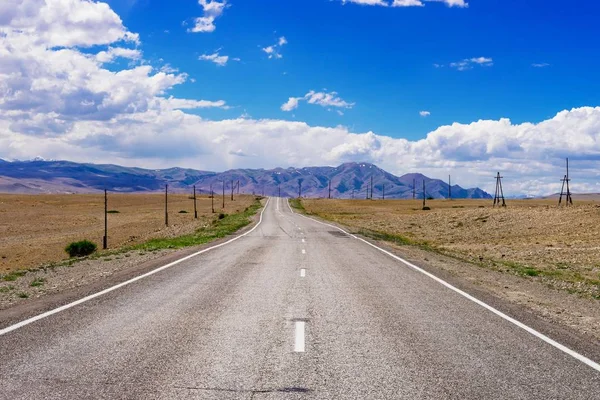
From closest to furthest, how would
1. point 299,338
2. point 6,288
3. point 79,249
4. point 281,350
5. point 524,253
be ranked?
point 281,350 → point 299,338 → point 6,288 → point 524,253 → point 79,249

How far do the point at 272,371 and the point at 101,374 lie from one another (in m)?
2.02

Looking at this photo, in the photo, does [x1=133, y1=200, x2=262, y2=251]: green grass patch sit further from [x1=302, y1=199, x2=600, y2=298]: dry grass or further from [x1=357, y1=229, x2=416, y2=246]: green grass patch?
[x1=302, y1=199, x2=600, y2=298]: dry grass

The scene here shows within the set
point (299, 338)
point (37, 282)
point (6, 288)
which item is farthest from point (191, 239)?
point (299, 338)

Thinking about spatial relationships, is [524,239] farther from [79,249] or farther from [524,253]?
[79,249]

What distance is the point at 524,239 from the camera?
38.3 metres

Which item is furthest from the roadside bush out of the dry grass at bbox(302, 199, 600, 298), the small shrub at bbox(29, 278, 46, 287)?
the small shrub at bbox(29, 278, 46, 287)

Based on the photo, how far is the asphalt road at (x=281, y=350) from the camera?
6266mm

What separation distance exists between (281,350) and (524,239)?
34119 millimetres

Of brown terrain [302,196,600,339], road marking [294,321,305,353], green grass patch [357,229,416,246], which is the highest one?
road marking [294,321,305,353]

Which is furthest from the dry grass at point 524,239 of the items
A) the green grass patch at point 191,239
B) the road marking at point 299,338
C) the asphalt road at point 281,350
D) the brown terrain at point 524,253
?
the green grass patch at point 191,239

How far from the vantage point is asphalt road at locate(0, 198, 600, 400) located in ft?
20.6

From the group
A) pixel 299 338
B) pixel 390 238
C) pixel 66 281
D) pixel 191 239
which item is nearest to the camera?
pixel 299 338

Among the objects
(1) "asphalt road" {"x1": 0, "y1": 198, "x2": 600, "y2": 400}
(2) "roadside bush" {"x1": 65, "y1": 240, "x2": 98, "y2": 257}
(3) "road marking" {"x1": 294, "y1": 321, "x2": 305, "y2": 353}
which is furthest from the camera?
(2) "roadside bush" {"x1": 65, "y1": 240, "x2": 98, "y2": 257}

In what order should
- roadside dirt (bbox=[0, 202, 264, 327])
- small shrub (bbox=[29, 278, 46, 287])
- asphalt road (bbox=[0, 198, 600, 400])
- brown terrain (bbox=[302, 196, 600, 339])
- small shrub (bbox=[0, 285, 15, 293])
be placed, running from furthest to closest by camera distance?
small shrub (bbox=[29, 278, 46, 287]) < brown terrain (bbox=[302, 196, 600, 339]) < small shrub (bbox=[0, 285, 15, 293]) < roadside dirt (bbox=[0, 202, 264, 327]) < asphalt road (bbox=[0, 198, 600, 400])
